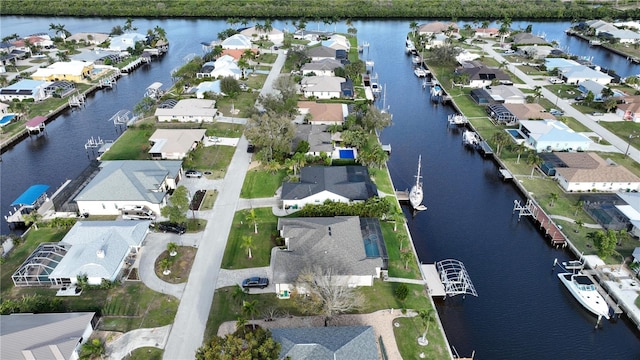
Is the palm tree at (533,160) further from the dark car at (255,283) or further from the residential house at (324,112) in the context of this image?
the dark car at (255,283)

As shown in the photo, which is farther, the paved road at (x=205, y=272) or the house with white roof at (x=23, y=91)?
the house with white roof at (x=23, y=91)

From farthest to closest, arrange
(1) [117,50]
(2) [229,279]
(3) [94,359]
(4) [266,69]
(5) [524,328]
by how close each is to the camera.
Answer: (1) [117,50] → (4) [266,69] → (2) [229,279] → (5) [524,328] → (3) [94,359]

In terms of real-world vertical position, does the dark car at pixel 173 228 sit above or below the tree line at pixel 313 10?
below

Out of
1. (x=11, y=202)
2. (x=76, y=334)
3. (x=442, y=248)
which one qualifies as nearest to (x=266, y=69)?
(x=11, y=202)

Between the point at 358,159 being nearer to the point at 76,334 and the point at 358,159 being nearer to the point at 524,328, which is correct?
the point at 524,328

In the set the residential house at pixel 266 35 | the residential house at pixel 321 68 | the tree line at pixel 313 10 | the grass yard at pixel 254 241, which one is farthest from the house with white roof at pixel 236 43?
the grass yard at pixel 254 241

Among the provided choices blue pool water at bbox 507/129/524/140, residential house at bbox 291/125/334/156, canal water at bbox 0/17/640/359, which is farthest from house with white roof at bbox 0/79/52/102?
blue pool water at bbox 507/129/524/140
